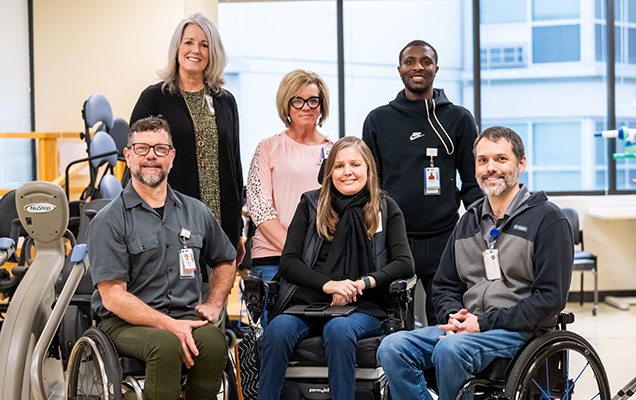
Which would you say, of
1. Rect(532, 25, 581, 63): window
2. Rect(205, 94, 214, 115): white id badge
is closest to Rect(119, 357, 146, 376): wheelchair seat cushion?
Rect(205, 94, 214, 115): white id badge

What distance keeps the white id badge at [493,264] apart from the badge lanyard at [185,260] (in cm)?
113

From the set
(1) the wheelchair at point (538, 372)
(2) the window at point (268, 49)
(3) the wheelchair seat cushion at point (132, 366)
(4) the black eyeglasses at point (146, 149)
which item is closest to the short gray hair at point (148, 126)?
(4) the black eyeglasses at point (146, 149)

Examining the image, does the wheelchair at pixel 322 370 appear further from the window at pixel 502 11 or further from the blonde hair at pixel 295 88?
the window at pixel 502 11

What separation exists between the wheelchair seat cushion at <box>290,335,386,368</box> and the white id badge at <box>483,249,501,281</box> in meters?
0.51

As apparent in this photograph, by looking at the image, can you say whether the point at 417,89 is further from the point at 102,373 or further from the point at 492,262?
the point at 102,373

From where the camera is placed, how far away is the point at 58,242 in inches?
132

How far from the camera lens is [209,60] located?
3.40 meters

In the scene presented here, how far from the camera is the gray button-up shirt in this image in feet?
9.12

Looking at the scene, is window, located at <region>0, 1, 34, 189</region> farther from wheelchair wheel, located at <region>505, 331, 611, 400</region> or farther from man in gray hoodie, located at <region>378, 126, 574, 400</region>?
wheelchair wheel, located at <region>505, 331, 611, 400</region>

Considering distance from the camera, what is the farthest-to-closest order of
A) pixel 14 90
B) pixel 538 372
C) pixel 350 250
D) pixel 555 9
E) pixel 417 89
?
pixel 555 9, pixel 14 90, pixel 417 89, pixel 350 250, pixel 538 372

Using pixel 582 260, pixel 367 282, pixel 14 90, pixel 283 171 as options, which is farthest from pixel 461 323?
pixel 14 90

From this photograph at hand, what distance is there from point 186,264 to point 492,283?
1165 mm

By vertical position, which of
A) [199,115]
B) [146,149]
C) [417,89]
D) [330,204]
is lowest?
[330,204]

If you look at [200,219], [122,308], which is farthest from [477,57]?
[122,308]
